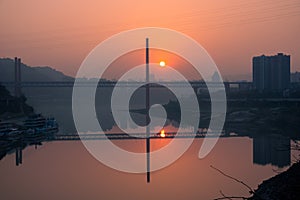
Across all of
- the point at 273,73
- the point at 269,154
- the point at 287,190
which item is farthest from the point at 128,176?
the point at 273,73

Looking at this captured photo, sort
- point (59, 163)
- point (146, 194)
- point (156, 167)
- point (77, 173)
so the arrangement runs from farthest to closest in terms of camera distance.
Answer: point (59, 163), point (156, 167), point (77, 173), point (146, 194)

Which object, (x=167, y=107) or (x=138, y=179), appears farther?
(x=167, y=107)

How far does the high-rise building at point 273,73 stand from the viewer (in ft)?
65.1

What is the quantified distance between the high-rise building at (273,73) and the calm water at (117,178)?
1449 centimetres

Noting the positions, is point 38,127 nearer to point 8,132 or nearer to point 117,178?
point 8,132

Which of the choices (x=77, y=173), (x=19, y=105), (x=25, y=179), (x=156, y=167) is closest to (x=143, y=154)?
(x=156, y=167)

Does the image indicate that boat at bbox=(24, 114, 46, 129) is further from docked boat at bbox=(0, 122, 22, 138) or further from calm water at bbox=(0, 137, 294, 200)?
calm water at bbox=(0, 137, 294, 200)

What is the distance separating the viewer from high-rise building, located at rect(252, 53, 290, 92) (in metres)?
19.8

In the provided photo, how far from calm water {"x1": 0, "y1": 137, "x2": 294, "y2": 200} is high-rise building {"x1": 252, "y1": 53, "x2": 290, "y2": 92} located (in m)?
14.5

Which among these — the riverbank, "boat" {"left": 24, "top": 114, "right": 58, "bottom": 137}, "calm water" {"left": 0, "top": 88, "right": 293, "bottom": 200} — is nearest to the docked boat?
"boat" {"left": 24, "top": 114, "right": 58, "bottom": 137}

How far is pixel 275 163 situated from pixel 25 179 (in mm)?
2679

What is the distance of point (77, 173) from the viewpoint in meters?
4.42

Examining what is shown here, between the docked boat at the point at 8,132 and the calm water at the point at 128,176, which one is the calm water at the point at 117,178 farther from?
the docked boat at the point at 8,132

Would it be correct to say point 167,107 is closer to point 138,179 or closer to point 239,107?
point 239,107
